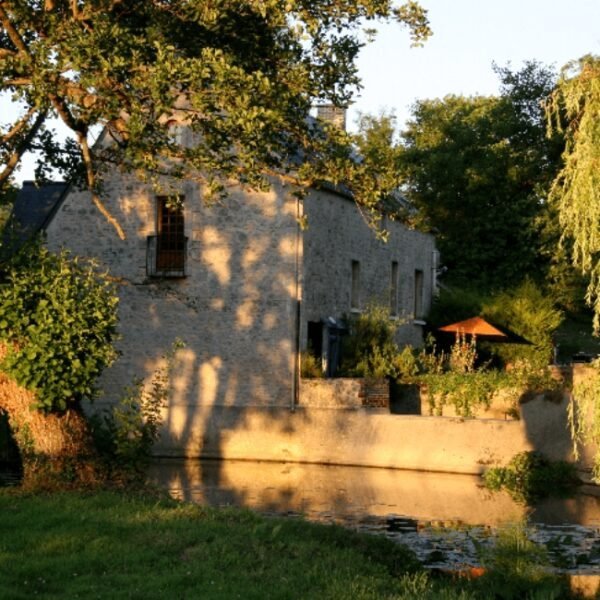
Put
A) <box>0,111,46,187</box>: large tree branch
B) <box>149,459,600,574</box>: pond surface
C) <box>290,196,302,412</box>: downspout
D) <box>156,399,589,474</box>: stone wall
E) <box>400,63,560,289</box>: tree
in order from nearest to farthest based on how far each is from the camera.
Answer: <box>149,459,600,574</box>: pond surface, <box>0,111,46,187</box>: large tree branch, <box>156,399,589,474</box>: stone wall, <box>290,196,302,412</box>: downspout, <box>400,63,560,289</box>: tree

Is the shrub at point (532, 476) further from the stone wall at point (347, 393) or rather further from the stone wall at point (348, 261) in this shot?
the stone wall at point (348, 261)

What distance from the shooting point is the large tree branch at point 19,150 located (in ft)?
56.7

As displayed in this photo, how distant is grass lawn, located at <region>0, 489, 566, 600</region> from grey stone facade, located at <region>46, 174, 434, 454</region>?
1428 centimetres

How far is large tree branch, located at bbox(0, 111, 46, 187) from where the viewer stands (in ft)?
56.7

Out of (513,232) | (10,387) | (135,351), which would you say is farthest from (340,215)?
(10,387)

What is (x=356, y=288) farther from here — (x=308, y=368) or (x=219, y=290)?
(x=219, y=290)

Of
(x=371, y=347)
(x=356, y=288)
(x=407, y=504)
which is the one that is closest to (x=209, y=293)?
(x=371, y=347)

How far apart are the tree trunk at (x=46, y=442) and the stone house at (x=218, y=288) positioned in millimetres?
11882

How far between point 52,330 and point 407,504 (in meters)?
7.44

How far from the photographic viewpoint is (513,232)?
44219mm

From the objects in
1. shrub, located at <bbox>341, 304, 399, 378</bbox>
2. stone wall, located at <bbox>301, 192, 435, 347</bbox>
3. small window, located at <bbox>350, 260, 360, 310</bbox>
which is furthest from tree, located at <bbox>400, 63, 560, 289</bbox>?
shrub, located at <bbox>341, 304, 399, 378</bbox>

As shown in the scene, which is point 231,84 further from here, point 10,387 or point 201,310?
point 201,310

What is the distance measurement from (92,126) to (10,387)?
153 inches

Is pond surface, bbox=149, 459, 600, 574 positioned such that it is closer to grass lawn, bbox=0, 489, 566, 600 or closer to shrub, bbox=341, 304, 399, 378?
grass lawn, bbox=0, 489, 566, 600
